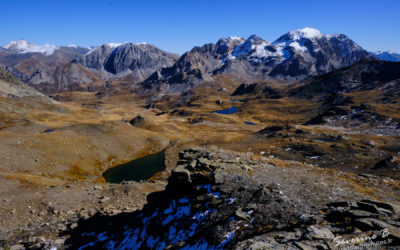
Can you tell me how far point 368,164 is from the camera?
58.2m

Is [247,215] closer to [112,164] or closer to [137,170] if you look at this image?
[137,170]

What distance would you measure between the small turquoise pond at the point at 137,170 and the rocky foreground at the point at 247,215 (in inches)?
1456

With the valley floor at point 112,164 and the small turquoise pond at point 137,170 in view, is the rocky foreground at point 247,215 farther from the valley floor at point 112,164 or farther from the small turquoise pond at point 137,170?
the small turquoise pond at point 137,170

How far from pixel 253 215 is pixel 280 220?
208cm

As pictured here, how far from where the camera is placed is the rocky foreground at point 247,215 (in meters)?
14.5

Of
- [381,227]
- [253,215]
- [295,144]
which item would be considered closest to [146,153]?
[295,144]

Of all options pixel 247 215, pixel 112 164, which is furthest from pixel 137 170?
pixel 247 215

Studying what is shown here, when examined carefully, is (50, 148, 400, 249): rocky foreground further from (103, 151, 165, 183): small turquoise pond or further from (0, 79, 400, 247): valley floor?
(103, 151, 165, 183): small turquoise pond

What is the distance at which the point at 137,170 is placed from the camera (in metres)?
74.8

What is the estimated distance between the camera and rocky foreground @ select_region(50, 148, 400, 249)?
47.6 ft

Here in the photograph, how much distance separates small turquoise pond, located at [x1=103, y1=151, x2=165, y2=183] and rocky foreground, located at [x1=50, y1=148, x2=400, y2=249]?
3699 centimetres

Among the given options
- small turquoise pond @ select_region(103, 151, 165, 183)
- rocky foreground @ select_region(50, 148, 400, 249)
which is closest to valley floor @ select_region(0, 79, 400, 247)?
rocky foreground @ select_region(50, 148, 400, 249)

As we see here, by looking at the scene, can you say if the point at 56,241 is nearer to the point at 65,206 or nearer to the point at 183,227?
the point at 65,206

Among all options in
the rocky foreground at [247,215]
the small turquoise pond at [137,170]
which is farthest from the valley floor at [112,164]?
the small turquoise pond at [137,170]
